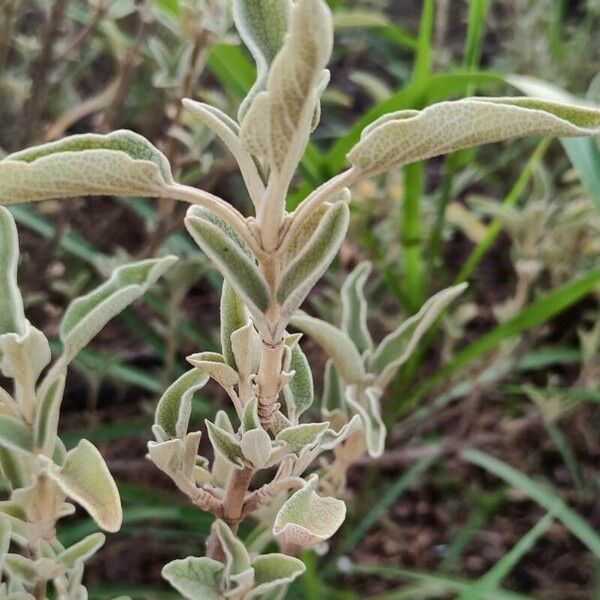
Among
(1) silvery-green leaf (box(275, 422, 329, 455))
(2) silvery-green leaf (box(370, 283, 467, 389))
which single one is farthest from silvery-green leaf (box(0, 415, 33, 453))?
(2) silvery-green leaf (box(370, 283, 467, 389))

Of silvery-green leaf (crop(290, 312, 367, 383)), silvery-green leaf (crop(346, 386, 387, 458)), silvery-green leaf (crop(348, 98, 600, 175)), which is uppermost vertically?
silvery-green leaf (crop(348, 98, 600, 175))

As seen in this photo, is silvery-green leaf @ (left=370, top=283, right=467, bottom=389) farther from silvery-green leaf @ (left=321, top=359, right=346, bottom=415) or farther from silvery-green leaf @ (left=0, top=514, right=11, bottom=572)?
silvery-green leaf @ (left=0, top=514, right=11, bottom=572)

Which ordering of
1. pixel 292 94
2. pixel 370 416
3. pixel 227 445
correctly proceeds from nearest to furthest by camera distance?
pixel 292 94 < pixel 227 445 < pixel 370 416

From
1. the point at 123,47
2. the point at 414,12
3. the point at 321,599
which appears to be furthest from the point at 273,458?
the point at 414,12

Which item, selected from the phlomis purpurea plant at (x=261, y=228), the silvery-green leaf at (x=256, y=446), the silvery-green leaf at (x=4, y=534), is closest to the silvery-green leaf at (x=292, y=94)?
the phlomis purpurea plant at (x=261, y=228)

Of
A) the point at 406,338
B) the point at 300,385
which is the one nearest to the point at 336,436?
the point at 300,385

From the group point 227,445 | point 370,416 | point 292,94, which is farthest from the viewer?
point 370,416

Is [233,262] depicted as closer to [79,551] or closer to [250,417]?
[250,417]

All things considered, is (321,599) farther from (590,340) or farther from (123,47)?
(123,47)
